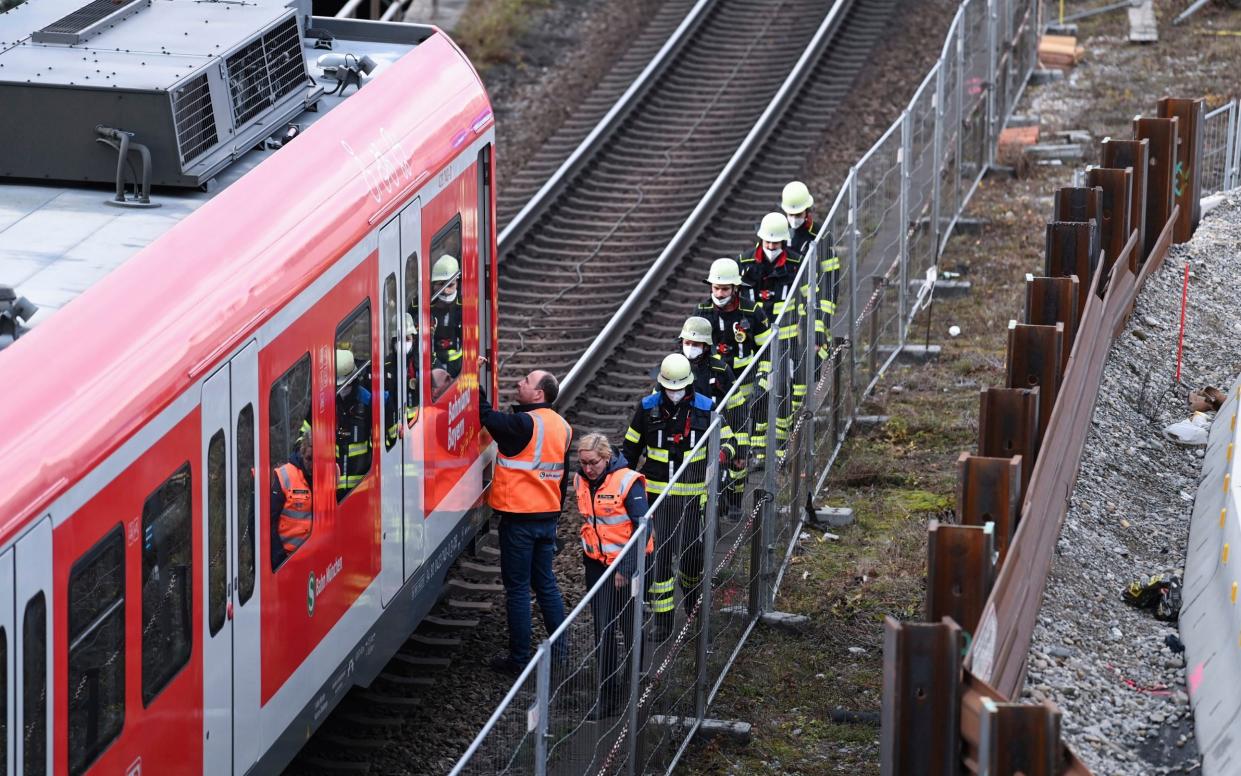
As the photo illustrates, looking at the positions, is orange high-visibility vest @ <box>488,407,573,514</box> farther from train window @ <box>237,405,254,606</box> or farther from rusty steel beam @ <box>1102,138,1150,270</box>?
rusty steel beam @ <box>1102,138,1150,270</box>

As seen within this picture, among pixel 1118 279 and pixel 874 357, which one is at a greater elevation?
pixel 1118 279

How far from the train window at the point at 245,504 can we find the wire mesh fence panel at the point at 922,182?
28.2ft

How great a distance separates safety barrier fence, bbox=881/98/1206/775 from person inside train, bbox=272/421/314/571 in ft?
9.87

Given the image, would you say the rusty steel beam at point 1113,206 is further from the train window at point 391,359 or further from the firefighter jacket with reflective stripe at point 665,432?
the train window at point 391,359

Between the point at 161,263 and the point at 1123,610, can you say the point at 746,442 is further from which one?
the point at 161,263

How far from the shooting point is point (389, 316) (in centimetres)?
1010

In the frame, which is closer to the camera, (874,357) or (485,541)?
(485,541)

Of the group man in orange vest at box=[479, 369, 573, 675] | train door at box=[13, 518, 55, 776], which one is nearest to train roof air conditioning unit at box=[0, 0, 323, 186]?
man in orange vest at box=[479, 369, 573, 675]

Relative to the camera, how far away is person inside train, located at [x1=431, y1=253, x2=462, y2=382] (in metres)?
10.9

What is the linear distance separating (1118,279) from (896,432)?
204 cm

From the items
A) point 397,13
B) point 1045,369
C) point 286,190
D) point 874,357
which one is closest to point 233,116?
point 286,190

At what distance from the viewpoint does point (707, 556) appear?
10273 mm

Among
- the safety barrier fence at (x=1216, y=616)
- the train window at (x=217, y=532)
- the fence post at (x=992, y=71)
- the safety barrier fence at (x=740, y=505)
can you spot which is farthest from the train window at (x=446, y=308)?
the fence post at (x=992, y=71)

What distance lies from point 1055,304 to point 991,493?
10.2 ft
